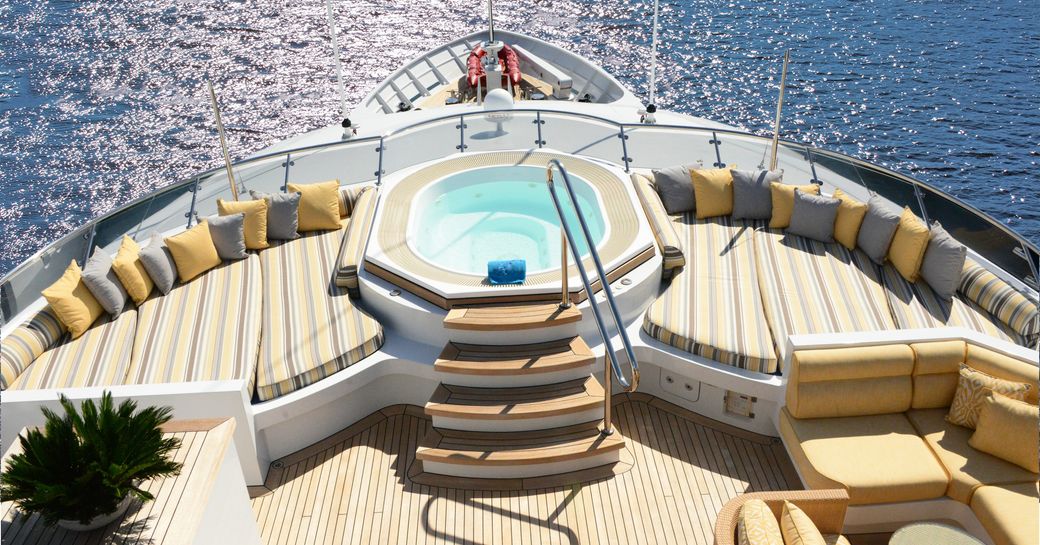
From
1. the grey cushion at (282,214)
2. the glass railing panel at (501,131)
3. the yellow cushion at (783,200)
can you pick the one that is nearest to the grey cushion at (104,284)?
the grey cushion at (282,214)

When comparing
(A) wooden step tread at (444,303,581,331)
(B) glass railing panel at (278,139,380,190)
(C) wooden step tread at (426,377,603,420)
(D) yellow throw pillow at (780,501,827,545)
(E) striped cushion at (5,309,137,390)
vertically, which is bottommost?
(C) wooden step tread at (426,377,603,420)

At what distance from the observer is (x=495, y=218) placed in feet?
24.5

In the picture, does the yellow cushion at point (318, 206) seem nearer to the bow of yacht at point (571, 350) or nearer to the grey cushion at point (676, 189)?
the bow of yacht at point (571, 350)

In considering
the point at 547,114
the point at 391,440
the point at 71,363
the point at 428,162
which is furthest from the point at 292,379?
the point at 547,114

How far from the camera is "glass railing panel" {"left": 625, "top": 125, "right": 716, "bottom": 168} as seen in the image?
23.6 feet

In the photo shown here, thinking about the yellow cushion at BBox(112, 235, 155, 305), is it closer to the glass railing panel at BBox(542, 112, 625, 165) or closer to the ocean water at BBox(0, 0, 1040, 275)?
the glass railing panel at BBox(542, 112, 625, 165)

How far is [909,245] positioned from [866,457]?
1.92 meters

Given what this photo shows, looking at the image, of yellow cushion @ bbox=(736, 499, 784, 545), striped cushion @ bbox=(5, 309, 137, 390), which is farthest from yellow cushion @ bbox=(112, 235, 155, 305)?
yellow cushion @ bbox=(736, 499, 784, 545)

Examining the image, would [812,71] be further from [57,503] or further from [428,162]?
[57,503]

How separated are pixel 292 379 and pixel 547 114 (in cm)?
405

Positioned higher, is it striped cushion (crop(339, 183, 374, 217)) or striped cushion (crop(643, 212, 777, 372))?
striped cushion (crop(339, 183, 374, 217))

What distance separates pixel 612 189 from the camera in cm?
689

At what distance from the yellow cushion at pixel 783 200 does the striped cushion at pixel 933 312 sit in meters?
1.01

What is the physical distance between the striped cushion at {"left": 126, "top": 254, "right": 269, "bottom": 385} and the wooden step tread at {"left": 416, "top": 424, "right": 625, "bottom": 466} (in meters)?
1.35
